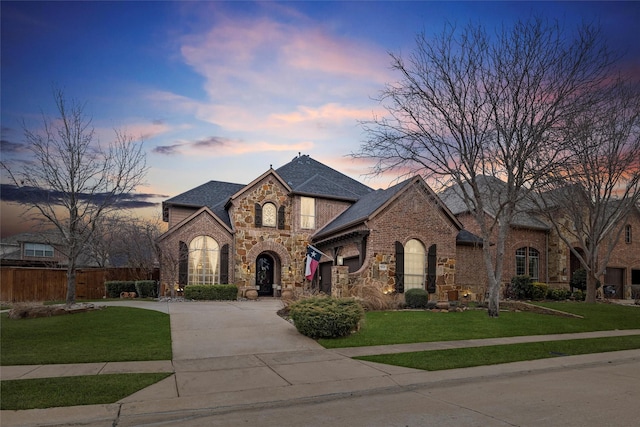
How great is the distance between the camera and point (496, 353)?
11.4m

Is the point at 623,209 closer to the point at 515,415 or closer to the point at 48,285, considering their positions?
the point at 515,415

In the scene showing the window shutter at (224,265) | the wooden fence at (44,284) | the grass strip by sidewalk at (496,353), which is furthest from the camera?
the window shutter at (224,265)

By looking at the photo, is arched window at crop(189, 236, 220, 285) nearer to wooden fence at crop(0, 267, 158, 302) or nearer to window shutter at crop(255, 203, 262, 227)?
window shutter at crop(255, 203, 262, 227)

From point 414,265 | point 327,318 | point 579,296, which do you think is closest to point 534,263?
point 579,296

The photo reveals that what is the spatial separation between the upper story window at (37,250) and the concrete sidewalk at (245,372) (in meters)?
47.1

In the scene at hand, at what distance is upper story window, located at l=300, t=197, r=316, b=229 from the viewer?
2916cm

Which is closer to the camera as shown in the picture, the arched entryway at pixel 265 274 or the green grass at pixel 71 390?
the green grass at pixel 71 390

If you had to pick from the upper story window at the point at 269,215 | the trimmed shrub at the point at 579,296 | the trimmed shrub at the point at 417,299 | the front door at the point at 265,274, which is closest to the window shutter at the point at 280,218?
the upper story window at the point at 269,215

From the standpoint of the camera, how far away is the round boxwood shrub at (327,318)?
41.8 feet

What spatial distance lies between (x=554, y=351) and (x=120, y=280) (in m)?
25.0

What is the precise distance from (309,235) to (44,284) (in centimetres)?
1462

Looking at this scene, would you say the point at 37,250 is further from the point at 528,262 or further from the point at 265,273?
the point at 528,262

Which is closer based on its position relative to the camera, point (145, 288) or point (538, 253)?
point (145, 288)

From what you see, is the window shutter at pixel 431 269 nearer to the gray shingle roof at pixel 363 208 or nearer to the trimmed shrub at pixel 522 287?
the gray shingle roof at pixel 363 208
